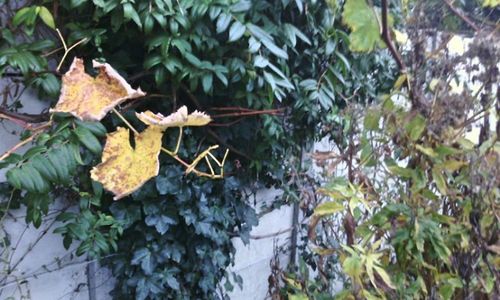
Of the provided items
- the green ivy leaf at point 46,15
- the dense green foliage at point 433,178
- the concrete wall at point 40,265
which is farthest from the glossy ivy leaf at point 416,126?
the concrete wall at point 40,265

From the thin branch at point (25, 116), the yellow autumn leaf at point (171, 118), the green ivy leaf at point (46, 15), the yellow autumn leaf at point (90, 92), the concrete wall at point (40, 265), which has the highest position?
the green ivy leaf at point (46, 15)

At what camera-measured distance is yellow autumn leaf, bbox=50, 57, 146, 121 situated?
1259 mm

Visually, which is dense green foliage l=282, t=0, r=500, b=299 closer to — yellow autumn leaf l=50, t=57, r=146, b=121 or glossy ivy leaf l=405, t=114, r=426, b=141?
glossy ivy leaf l=405, t=114, r=426, b=141

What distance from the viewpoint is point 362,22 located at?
1.17m

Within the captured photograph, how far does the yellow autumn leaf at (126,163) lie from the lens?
1.30 m

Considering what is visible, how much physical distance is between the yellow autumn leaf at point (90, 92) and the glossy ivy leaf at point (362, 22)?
2.06ft

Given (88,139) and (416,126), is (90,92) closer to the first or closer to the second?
(88,139)

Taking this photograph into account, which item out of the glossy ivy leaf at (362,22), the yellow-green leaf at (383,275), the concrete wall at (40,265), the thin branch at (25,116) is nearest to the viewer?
the glossy ivy leaf at (362,22)

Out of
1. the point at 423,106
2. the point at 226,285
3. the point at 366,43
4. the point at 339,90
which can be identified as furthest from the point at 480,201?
the point at 226,285

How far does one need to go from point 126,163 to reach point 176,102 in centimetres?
54

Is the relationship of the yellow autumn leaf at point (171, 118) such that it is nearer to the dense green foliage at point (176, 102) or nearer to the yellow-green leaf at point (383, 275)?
the dense green foliage at point (176, 102)

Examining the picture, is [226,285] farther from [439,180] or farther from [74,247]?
[439,180]

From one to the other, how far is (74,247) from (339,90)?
145cm

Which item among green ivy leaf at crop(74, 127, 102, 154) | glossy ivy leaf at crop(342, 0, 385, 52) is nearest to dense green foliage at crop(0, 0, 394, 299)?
green ivy leaf at crop(74, 127, 102, 154)
